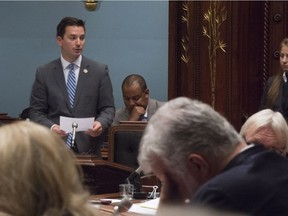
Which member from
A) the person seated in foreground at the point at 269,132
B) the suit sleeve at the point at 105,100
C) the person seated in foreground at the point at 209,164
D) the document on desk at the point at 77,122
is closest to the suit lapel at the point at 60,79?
the suit sleeve at the point at 105,100

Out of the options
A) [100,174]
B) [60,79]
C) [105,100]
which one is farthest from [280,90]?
[100,174]

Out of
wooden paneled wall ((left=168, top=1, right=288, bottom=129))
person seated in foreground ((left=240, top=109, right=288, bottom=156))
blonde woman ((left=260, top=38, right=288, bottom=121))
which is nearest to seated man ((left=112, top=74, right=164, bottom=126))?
wooden paneled wall ((left=168, top=1, right=288, bottom=129))

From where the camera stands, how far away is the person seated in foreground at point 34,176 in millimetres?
1845

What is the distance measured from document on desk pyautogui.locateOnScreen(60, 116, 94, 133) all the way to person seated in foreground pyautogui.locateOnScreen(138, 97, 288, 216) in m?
3.39

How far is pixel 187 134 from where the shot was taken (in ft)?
7.91

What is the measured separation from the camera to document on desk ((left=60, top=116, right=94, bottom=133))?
5882 mm

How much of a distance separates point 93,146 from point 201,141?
13.4 feet

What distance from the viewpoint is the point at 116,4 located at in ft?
27.7

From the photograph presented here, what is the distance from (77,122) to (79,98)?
1.83 feet

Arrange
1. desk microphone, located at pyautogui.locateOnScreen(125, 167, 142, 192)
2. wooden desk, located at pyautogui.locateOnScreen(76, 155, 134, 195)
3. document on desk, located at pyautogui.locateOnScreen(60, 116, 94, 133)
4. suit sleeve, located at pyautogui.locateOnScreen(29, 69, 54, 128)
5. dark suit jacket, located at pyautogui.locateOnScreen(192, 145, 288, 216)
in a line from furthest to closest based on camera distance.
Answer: suit sleeve, located at pyautogui.locateOnScreen(29, 69, 54, 128)
document on desk, located at pyautogui.locateOnScreen(60, 116, 94, 133)
wooden desk, located at pyautogui.locateOnScreen(76, 155, 134, 195)
desk microphone, located at pyautogui.locateOnScreen(125, 167, 142, 192)
dark suit jacket, located at pyautogui.locateOnScreen(192, 145, 288, 216)

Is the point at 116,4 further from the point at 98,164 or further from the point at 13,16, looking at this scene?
the point at 98,164

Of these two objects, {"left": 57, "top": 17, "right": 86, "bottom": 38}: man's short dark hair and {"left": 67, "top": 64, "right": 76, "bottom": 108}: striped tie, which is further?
{"left": 57, "top": 17, "right": 86, "bottom": 38}: man's short dark hair

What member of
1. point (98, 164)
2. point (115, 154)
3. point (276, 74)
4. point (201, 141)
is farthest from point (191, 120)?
point (276, 74)

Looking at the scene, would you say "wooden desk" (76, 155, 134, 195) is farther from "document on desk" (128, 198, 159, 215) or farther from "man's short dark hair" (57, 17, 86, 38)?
"man's short dark hair" (57, 17, 86, 38)
